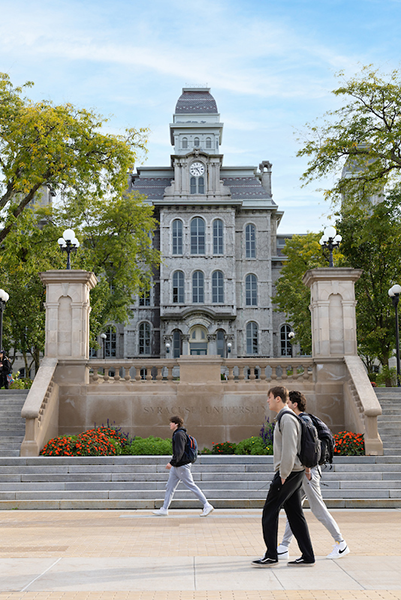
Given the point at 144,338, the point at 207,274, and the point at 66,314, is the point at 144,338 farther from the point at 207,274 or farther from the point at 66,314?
the point at 66,314

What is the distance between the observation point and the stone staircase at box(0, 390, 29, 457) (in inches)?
591

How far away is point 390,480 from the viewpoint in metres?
12.7

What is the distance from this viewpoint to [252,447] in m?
14.8

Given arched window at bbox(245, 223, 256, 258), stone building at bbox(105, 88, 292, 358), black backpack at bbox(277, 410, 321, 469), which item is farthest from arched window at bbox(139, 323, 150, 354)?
black backpack at bbox(277, 410, 321, 469)

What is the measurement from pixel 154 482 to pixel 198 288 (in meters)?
40.4

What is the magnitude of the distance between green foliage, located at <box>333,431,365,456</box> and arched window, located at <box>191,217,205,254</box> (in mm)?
39534

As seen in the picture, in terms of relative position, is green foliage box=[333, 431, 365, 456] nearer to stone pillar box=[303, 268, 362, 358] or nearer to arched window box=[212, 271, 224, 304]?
stone pillar box=[303, 268, 362, 358]

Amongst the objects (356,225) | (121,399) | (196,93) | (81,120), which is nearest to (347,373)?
(121,399)

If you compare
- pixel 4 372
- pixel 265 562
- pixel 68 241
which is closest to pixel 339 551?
pixel 265 562

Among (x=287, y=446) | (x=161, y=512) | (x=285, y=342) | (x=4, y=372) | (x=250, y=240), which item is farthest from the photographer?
(x=285, y=342)

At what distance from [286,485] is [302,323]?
30.9 meters

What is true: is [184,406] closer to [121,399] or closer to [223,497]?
[121,399]

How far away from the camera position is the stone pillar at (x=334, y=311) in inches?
674

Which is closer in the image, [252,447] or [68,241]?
[252,447]
